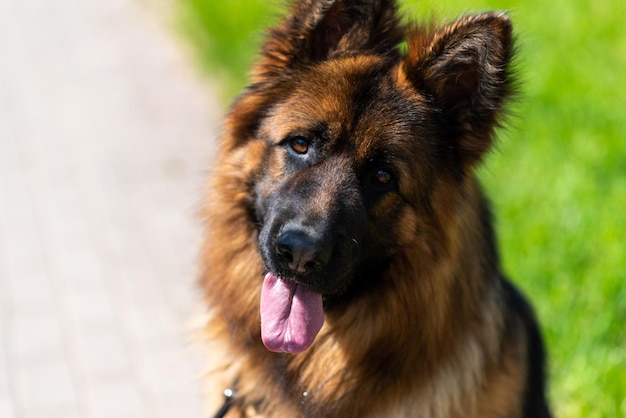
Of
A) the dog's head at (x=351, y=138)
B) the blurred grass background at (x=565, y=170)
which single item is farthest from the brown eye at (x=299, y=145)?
the blurred grass background at (x=565, y=170)

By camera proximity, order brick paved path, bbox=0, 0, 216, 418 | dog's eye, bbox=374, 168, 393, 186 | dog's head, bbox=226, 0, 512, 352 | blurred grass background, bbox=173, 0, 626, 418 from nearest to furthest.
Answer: dog's head, bbox=226, 0, 512, 352, dog's eye, bbox=374, 168, 393, 186, blurred grass background, bbox=173, 0, 626, 418, brick paved path, bbox=0, 0, 216, 418

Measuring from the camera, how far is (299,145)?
3.15m

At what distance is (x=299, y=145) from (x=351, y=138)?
0.21m

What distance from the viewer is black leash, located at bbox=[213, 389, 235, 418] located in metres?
3.44

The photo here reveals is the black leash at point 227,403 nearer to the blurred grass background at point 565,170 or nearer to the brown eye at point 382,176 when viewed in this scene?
the brown eye at point 382,176

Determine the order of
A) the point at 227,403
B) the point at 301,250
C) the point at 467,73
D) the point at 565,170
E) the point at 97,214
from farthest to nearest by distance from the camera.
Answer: the point at 97,214 < the point at 565,170 < the point at 227,403 < the point at 467,73 < the point at 301,250

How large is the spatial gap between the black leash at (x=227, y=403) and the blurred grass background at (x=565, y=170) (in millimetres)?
1482

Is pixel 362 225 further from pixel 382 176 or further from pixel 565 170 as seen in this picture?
pixel 565 170

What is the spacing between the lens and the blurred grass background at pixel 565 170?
14.5 ft

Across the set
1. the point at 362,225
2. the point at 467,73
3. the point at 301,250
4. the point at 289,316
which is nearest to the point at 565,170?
the point at 467,73

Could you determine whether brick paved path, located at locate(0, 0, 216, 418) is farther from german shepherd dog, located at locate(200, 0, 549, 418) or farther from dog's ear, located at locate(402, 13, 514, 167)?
dog's ear, located at locate(402, 13, 514, 167)

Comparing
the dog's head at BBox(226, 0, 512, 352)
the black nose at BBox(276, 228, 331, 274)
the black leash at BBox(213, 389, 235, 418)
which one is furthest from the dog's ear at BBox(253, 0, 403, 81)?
the black leash at BBox(213, 389, 235, 418)

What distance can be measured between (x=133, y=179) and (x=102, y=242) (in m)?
0.83

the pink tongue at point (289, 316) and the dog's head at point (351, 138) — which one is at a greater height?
the dog's head at point (351, 138)
